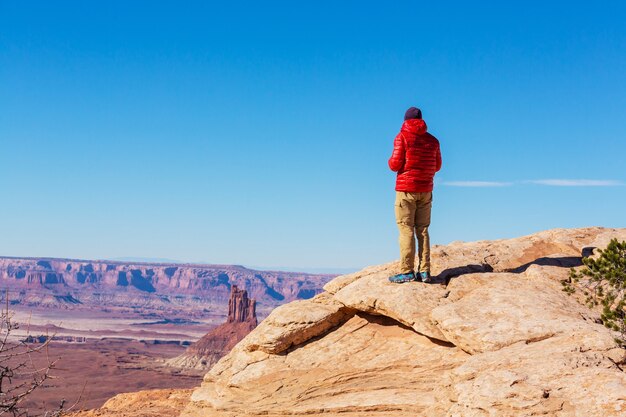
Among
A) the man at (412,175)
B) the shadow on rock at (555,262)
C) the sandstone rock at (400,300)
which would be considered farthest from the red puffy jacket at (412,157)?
the shadow on rock at (555,262)

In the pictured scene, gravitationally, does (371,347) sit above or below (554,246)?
below

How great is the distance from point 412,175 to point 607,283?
435 centimetres

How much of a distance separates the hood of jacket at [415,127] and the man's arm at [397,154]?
192 millimetres

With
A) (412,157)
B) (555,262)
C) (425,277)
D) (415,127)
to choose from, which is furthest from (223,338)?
(415,127)

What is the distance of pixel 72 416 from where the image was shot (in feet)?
64.5

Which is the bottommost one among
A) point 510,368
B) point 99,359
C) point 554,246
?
point 99,359

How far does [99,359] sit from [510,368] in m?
184

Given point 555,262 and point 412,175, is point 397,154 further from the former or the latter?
point 555,262

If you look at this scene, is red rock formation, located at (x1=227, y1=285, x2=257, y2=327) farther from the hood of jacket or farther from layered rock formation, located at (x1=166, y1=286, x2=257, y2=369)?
the hood of jacket

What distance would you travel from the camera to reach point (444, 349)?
12.2 meters

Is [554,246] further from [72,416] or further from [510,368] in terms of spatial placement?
[72,416]

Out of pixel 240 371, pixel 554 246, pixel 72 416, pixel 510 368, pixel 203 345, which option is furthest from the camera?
pixel 203 345

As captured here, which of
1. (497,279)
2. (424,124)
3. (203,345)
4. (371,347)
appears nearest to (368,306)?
(371,347)

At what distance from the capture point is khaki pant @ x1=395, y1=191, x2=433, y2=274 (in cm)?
1321
